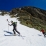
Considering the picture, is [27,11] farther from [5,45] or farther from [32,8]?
[5,45]

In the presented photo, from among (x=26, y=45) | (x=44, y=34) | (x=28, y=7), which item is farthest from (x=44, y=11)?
(x=26, y=45)

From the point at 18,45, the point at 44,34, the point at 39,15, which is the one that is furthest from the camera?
the point at 39,15

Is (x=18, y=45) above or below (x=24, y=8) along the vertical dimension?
below

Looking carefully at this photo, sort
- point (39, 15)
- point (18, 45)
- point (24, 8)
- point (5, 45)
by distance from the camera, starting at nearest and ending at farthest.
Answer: point (5, 45) < point (18, 45) < point (39, 15) < point (24, 8)

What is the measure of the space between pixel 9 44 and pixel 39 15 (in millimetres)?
31348

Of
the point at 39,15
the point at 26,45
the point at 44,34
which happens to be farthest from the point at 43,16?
the point at 26,45

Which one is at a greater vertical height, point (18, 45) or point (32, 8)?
point (32, 8)

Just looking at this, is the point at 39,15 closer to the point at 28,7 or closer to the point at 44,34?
the point at 28,7

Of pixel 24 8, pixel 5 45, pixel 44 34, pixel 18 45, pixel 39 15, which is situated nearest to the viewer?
pixel 5 45

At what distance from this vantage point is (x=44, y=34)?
20.9 m

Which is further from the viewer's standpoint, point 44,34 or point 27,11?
point 27,11

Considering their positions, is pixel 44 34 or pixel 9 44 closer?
pixel 9 44

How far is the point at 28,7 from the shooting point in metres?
46.2

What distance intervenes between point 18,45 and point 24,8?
33830 millimetres
